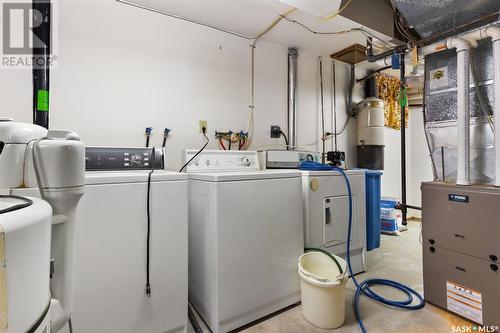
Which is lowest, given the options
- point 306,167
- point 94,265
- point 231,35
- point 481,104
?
point 94,265

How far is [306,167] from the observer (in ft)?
6.91

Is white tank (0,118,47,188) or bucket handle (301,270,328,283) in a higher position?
white tank (0,118,47,188)

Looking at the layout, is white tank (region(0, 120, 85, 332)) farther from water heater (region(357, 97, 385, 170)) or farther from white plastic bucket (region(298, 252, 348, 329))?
water heater (region(357, 97, 385, 170))

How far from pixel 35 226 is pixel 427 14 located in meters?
2.59

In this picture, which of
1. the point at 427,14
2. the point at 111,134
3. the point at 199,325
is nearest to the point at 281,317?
the point at 199,325

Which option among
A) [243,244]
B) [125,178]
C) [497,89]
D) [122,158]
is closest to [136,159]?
[122,158]

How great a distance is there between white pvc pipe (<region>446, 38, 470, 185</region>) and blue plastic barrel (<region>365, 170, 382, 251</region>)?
0.83 meters

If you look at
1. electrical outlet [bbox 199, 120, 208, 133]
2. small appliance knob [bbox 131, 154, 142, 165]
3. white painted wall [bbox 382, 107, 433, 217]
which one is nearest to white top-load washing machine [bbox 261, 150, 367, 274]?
electrical outlet [bbox 199, 120, 208, 133]

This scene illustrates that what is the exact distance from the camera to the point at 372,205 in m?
2.45

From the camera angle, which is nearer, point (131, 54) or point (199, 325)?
point (199, 325)

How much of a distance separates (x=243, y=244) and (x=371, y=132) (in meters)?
2.54

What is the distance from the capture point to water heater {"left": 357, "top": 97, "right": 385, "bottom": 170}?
124 inches

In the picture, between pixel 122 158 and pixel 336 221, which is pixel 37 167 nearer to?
pixel 122 158

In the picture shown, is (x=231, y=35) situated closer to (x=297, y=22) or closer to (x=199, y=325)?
(x=297, y=22)
